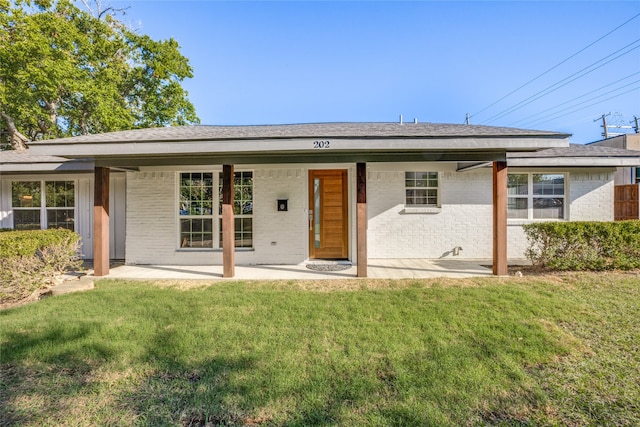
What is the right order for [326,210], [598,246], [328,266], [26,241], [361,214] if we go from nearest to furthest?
[26,241] < [361,214] < [598,246] < [328,266] < [326,210]

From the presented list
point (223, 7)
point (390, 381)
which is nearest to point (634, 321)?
point (390, 381)

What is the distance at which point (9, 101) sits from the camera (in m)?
12.7

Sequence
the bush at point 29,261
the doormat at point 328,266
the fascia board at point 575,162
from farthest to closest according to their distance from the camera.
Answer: the fascia board at point 575,162 → the doormat at point 328,266 → the bush at point 29,261

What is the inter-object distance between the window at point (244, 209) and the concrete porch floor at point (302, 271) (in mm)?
732

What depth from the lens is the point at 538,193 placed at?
8.58 metres

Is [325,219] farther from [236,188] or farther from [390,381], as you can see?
[390,381]

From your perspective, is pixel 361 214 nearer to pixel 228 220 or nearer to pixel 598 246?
pixel 228 220

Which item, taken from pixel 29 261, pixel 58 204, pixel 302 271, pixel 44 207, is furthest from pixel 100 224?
pixel 302 271

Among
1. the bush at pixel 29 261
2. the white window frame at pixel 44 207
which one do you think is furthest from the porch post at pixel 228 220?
the white window frame at pixel 44 207

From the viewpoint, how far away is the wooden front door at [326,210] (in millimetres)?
8039

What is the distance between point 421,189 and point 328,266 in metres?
3.73

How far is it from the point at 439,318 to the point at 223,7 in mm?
12010

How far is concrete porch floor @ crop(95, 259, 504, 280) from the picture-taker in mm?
6348

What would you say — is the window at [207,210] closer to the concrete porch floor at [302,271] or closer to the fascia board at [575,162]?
the concrete porch floor at [302,271]
